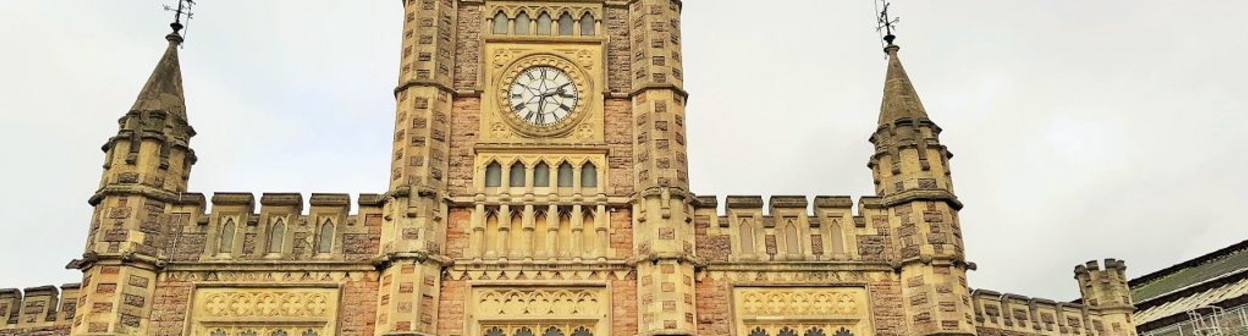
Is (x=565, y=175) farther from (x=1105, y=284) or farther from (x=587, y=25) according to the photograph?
(x=1105, y=284)

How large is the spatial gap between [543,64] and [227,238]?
766 cm

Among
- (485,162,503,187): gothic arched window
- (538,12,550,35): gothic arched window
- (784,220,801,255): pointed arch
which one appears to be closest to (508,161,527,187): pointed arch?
(485,162,503,187): gothic arched window

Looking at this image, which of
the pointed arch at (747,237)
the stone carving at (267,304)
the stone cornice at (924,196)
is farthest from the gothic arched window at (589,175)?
the stone cornice at (924,196)

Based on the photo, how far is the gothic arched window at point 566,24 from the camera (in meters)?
23.7

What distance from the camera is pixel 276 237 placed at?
2031 cm

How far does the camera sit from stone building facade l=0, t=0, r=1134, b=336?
19.4 m

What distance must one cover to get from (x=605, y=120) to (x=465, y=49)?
144 inches

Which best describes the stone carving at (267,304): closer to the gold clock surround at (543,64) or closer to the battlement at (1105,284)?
the gold clock surround at (543,64)

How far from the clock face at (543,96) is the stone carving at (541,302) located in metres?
4.14

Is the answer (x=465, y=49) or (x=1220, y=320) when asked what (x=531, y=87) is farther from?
(x=1220, y=320)

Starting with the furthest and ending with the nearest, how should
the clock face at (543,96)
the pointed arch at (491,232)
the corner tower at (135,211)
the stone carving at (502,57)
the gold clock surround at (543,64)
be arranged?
the stone carving at (502,57), the clock face at (543,96), the gold clock surround at (543,64), the pointed arch at (491,232), the corner tower at (135,211)

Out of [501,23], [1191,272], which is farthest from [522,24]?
[1191,272]

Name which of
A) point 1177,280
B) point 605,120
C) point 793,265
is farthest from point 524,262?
point 1177,280

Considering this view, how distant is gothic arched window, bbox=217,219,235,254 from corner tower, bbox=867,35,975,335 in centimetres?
1314
